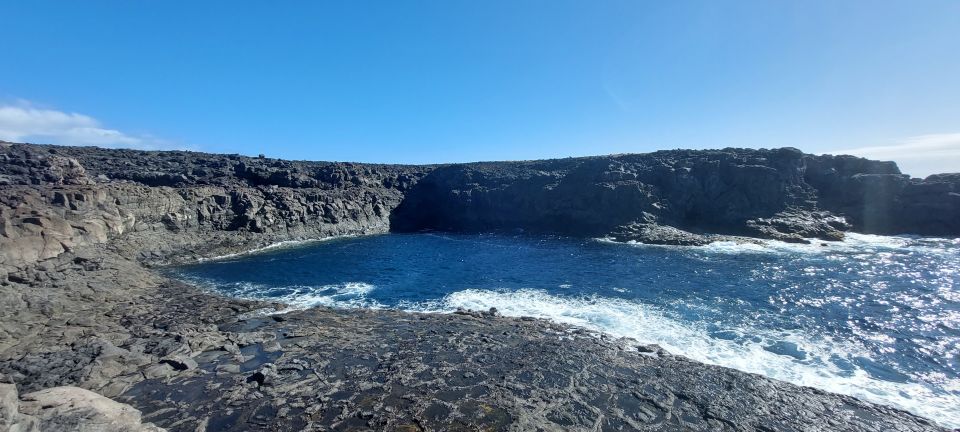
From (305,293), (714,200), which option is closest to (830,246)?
(714,200)

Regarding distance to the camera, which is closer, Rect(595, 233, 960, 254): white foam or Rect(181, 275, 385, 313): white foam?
Rect(181, 275, 385, 313): white foam

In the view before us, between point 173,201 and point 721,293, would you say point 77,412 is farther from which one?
point 173,201

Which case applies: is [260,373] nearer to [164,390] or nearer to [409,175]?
[164,390]

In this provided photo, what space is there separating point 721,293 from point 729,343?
30.7ft

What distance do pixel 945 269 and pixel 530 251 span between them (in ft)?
118

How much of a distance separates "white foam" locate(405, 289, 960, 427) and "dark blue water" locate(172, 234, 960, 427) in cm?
8

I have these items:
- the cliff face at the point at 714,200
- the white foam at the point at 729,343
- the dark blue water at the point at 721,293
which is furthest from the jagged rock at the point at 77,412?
the cliff face at the point at 714,200

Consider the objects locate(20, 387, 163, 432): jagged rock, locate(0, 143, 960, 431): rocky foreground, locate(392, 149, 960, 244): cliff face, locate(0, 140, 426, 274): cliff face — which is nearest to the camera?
locate(20, 387, 163, 432): jagged rock

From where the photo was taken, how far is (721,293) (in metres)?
27.7

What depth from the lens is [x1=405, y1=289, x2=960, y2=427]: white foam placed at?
14992mm

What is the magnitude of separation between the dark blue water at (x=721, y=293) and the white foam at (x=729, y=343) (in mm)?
79

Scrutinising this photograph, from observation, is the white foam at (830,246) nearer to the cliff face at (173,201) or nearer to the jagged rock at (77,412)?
the cliff face at (173,201)

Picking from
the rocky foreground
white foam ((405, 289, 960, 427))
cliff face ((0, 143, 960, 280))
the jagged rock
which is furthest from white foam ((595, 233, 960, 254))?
the jagged rock

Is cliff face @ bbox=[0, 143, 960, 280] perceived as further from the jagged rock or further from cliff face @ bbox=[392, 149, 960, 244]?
the jagged rock
